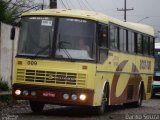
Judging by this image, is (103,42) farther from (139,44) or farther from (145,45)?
(145,45)

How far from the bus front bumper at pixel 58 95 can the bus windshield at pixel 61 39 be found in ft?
3.02

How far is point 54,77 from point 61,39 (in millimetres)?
1115

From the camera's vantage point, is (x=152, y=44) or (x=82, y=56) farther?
(x=152, y=44)

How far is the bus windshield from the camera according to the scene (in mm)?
17188

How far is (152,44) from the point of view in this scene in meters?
25.8

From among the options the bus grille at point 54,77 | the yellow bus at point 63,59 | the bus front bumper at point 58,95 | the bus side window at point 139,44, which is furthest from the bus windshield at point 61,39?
the bus side window at point 139,44

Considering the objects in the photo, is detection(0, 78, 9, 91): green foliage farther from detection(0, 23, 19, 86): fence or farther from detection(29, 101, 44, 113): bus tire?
detection(29, 101, 44, 113): bus tire

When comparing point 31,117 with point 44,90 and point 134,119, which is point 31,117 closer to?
point 44,90

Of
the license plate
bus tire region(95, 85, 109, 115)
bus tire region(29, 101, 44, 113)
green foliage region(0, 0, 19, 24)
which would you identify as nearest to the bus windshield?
the license plate

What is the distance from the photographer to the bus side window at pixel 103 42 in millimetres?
17703

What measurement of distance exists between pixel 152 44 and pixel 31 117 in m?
10.2

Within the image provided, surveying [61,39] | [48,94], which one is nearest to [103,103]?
[48,94]

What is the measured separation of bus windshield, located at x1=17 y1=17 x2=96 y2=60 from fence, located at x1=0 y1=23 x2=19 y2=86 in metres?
10.0

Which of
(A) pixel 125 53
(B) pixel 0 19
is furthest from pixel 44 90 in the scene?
(B) pixel 0 19
